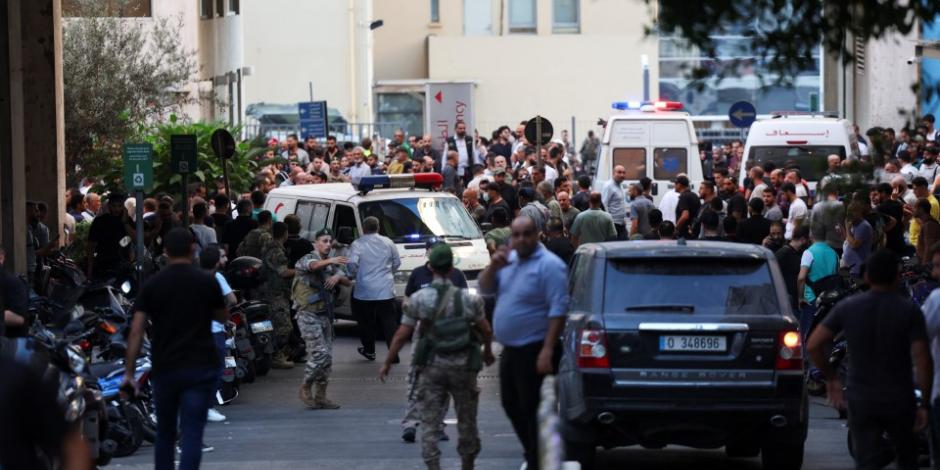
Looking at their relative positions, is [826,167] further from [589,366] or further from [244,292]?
[244,292]

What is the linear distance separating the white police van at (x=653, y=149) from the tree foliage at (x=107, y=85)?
771 centimetres

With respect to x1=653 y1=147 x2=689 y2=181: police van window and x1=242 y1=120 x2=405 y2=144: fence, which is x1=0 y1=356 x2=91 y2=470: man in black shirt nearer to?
x1=653 y1=147 x2=689 y2=181: police van window

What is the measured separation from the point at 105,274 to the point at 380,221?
3.39 meters

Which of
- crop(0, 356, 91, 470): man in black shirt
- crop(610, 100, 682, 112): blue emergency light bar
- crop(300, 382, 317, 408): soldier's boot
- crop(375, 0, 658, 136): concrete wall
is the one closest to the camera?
crop(0, 356, 91, 470): man in black shirt

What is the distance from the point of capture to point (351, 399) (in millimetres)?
16906

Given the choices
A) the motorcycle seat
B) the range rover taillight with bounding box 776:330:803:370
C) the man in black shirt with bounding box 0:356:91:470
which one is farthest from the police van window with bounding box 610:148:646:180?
the man in black shirt with bounding box 0:356:91:470

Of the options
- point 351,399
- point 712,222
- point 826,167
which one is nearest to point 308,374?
point 351,399

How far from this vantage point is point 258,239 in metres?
19.0

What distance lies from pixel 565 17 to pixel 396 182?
48.4m

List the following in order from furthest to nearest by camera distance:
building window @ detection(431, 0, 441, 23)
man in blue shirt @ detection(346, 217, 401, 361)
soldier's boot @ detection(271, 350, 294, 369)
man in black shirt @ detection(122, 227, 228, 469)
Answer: building window @ detection(431, 0, 441, 23) < soldier's boot @ detection(271, 350, 294, 369) < man in blue shirt @ detection(346, 217, 401, 361) < man in black shirt @ detection(122, 227, 228, 469)

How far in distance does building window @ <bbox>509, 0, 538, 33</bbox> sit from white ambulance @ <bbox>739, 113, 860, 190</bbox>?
40886 mm

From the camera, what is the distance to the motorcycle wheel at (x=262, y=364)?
61.0 feet

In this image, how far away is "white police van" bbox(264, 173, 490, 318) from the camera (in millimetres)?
21016

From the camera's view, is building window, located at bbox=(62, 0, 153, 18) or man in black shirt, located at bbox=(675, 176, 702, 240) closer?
man in black shirt, located at bbox=(675, 176, 702, 240)
